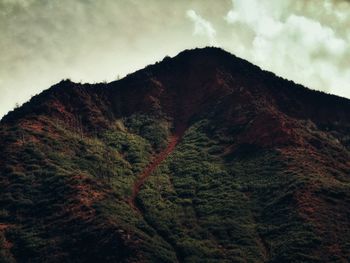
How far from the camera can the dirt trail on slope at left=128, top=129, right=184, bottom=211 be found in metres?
97.6

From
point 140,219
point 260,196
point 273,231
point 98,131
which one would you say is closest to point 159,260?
point 140,219

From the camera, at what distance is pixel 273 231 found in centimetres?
8519

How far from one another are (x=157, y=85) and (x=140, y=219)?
54.9 meters

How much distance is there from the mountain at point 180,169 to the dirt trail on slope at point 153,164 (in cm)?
36

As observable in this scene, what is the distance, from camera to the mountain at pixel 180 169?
3182 inches

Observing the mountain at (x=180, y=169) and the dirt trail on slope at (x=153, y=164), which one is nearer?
the mountain at (x=180, y=169)

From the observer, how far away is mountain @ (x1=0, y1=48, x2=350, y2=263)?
80.8 meters

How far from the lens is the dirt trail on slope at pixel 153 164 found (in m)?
97.6

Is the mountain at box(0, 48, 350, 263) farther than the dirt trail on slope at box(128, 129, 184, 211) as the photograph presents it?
No

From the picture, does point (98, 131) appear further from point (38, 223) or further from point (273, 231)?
point (273, 231)

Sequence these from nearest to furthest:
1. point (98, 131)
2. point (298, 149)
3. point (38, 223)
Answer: point (38, 223)
point (298, 149)
point (98, 131)

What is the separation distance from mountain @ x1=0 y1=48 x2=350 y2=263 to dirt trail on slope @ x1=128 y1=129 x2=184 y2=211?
36 cm

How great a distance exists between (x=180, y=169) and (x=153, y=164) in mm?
6634

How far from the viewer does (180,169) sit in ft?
349
